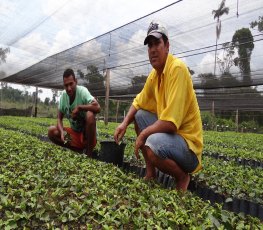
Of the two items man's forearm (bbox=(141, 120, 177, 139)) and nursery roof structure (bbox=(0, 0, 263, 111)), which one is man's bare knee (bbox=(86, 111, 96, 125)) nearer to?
man's forearm (bbox=(141, 120, 177, 139))

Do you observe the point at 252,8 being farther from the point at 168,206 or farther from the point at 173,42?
the point at 168,206

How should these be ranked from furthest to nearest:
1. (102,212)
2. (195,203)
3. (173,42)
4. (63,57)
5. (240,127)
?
(240,127)
(63,57)
(173,42)
(195,203)
(102,212)

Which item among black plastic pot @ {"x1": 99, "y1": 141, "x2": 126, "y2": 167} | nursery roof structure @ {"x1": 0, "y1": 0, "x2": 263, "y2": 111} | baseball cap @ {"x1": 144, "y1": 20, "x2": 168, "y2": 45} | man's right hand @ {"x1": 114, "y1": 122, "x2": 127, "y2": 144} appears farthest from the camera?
nursery roof structure @ {"x1": 0, "y1": 0, "x2": 263, "y2": 111}

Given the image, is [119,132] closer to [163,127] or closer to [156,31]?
[163,127]

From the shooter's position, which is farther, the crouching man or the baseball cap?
the crouching man

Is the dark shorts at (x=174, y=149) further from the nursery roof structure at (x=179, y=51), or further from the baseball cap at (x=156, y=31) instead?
the nursery roof structure at (x=179, y=51)

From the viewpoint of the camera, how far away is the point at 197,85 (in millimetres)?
12680

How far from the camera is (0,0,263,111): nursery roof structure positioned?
8.77 meters

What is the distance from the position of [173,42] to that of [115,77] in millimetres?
5785

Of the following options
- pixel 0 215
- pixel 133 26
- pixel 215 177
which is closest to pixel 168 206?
pixel 0 215

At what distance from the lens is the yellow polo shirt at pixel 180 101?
281cm

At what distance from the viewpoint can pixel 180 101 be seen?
2.81 meters

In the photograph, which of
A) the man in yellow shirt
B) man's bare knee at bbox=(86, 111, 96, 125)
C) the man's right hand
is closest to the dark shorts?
the man in yellow shirt

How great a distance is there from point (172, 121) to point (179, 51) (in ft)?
26.3
